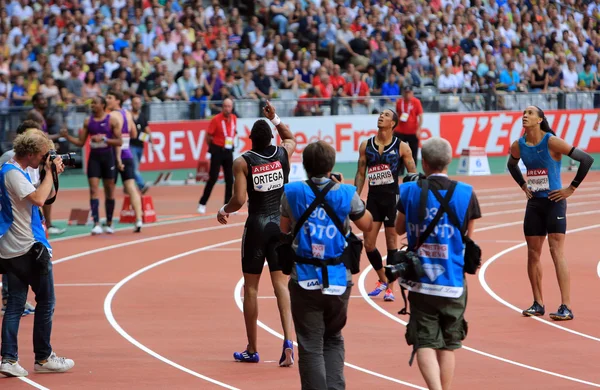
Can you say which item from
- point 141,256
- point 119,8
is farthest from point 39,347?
point 119,8

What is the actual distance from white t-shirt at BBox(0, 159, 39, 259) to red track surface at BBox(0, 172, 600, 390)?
3.57 feet

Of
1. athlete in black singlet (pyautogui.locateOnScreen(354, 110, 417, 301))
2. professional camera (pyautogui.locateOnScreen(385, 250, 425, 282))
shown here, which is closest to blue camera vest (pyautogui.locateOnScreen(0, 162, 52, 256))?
professional camera (pyautogui.locateOnScreen(385, 250, 425, 282))

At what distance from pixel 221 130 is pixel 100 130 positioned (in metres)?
3.57

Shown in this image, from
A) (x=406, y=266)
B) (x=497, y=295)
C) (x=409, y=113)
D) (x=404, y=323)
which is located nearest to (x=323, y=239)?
(x=406, y=266)

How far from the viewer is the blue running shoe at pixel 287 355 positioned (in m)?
9.40

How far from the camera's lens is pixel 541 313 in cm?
1159

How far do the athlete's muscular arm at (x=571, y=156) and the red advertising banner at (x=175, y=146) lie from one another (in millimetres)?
15178

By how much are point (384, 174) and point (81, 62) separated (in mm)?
15172

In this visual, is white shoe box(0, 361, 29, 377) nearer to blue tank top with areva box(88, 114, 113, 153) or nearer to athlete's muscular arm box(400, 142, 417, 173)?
athlete's muscular arm box(400, 142, 417, 173)

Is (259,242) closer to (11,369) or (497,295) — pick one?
(11,369)

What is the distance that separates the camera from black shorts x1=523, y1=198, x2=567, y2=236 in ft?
37.5

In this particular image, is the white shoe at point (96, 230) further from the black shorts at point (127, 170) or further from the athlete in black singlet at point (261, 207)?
the athlete in black singlet at point (261, 207)

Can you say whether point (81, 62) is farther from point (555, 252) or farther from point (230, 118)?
point (555, 252)

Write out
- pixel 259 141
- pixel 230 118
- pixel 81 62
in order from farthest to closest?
pixel 81 62 → pixel 230 118 → pixel 259 141
